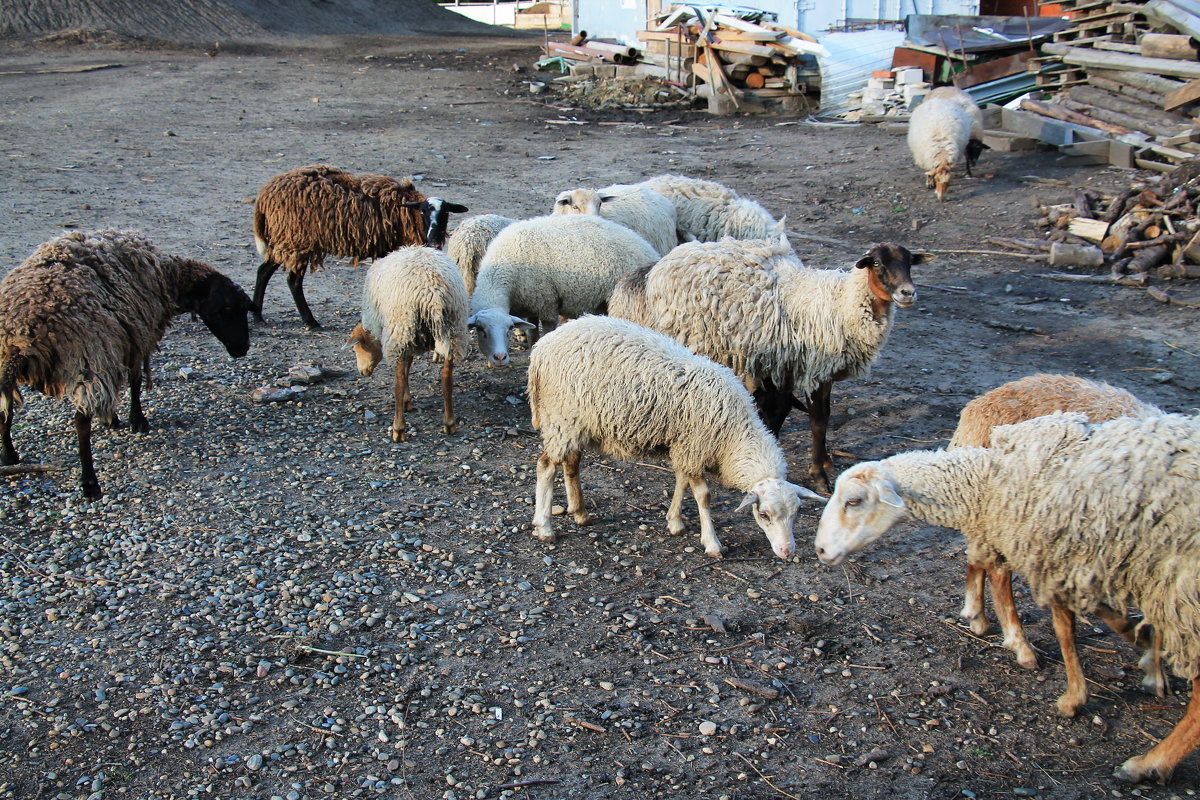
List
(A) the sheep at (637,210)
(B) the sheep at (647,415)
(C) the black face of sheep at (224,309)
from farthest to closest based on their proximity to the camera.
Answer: (A) the sheep at (637,210) < (C) the black face of sheep at (224,309) < (B) the sheep at (647,415)

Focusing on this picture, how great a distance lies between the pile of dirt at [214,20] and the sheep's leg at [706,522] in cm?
2617

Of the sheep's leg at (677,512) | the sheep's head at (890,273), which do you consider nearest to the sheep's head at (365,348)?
the sheep's leg at (677,512)

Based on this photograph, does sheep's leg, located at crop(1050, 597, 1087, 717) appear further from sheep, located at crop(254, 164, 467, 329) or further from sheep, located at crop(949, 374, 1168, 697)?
sheep, located at crop(254, 164, 467, 329)

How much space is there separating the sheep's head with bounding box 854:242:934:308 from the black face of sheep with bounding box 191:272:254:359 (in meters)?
4.82

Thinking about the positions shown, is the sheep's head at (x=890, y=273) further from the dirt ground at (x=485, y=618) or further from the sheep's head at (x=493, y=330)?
the sheep's head at (x=493, y=330)

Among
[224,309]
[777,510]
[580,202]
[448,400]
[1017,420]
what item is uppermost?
[580,202]

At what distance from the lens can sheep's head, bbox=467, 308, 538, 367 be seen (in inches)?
290

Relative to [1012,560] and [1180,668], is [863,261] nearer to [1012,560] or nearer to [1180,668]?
[1012,560]

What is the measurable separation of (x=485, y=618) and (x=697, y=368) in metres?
1.96

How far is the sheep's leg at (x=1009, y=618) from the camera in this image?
4.61 m

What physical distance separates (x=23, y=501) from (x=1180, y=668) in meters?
6.32

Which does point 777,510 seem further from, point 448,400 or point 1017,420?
point 448,400

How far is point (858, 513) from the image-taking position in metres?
4.67

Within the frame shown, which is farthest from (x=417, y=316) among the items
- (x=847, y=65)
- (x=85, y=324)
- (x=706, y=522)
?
(x=847, y=65)
